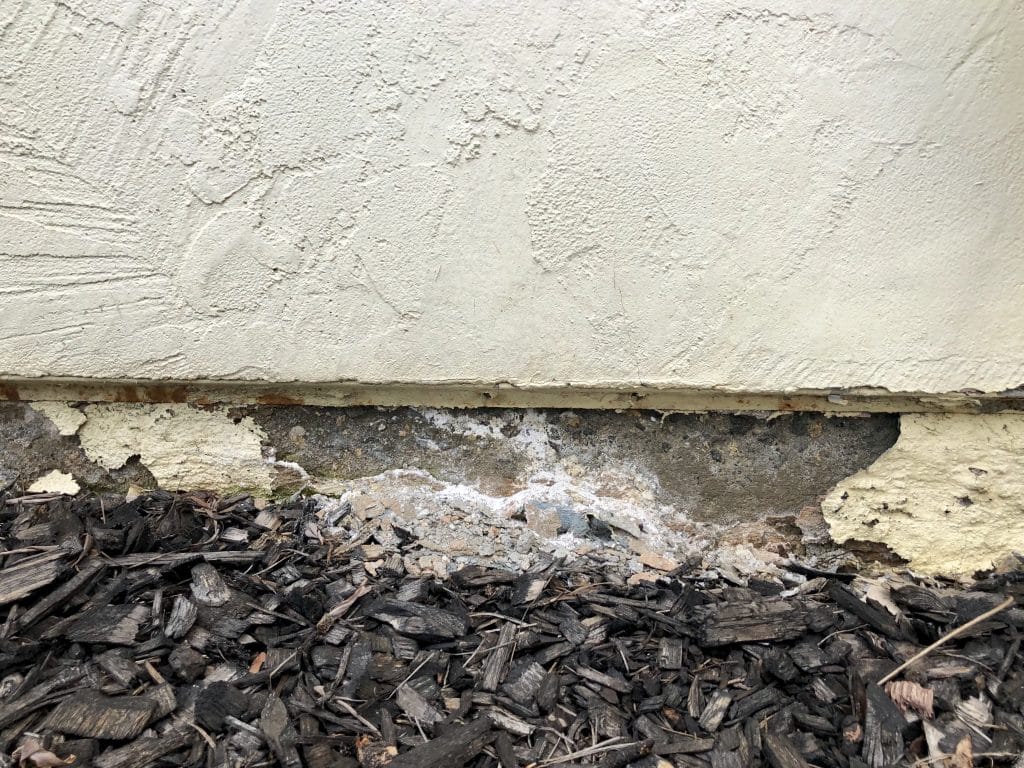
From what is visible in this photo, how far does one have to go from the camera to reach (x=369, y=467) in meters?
1.86

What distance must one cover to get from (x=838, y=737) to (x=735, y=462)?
2.27ft

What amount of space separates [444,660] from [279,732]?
0.35 metres

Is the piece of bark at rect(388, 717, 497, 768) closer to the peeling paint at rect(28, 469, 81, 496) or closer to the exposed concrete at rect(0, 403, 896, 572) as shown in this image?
the exposed concrete at rect(0, 403, 896, 572)

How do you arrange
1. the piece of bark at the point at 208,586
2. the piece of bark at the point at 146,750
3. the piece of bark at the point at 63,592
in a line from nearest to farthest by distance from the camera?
1. the piece of bark at the point at 146,750
2. the piece of bark at the point at 63,592
3. the piece of bark at the point at 208,586

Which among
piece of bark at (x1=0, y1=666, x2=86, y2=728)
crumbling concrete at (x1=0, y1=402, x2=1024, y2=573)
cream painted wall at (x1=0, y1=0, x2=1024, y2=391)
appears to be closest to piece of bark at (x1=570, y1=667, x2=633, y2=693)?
crumbling concrete at (x1=0, y1=402, x2=1024, y2=573)

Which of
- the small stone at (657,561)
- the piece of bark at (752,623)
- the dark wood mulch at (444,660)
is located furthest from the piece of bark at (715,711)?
the small stone at (657,561)

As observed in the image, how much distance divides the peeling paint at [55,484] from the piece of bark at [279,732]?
3.17 ft

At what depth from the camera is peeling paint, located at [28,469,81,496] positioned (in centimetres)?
185

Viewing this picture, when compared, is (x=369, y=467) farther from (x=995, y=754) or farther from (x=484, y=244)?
(x=995, y=754)

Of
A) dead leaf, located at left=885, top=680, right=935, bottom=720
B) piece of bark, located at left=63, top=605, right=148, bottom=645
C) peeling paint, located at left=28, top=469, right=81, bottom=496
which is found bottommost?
peeling paint, located at left=28, top=469, right=81, bottom=496

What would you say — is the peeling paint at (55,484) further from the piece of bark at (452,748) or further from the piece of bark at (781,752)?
the piece of bark at (781,752)

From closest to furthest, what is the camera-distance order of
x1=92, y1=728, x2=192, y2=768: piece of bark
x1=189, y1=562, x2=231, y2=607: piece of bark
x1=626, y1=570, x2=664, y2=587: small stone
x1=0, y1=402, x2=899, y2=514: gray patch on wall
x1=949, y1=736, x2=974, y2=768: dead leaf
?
x1=92, y1=728, x2=192, y2=768: piece of bark
x1=949, y1=736, x2=974, y2=768: dead leaf
x1=189, y1=562, x2=231, y2=607: piece of bark
x1=626, y1=570, x2=664, y2=587: small stone
x1=0, y1=402, x2=899, y2=514: gray patch on wall

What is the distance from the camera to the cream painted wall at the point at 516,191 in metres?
1.49

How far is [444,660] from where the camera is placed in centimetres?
145
